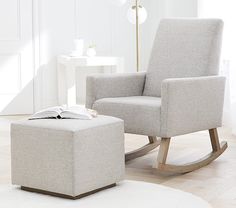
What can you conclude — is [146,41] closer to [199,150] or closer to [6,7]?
[6,7]

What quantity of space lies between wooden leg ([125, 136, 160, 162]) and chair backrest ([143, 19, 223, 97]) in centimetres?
35

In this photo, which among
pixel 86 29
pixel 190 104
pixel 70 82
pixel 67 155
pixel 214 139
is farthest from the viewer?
pixel 86 29

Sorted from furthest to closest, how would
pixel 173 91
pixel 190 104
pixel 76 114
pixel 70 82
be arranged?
1. pixel 70 82
2. pixel 190 104
3. pixel 173 91
4. pixel 76 114

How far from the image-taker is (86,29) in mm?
6129

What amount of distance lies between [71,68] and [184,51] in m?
1.70

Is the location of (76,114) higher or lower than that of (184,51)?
lower

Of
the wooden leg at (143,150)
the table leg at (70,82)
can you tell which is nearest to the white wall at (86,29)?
the table leg at (70,82)

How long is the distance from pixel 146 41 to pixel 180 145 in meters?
2.02

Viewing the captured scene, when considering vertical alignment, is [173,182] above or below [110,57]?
below

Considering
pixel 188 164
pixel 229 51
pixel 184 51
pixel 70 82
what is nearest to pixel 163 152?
pixel 188 164

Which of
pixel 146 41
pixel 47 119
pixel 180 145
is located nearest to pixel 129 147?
pixel 180 145

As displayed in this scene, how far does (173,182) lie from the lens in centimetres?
349

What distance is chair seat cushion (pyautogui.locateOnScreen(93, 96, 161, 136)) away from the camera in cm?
361

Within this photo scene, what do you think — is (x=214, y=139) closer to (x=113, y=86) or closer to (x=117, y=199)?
(x=113, y=86)
